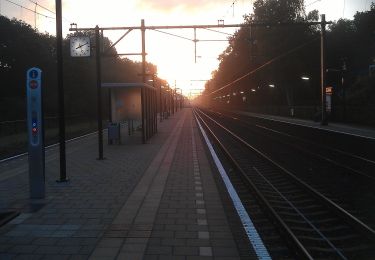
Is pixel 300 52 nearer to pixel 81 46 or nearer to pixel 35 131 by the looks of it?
pixel 81 46

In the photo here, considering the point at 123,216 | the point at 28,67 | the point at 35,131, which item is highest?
the point at 28,67

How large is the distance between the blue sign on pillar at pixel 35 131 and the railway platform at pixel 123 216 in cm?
30

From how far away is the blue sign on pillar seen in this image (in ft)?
29.6

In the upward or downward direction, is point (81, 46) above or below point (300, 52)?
below

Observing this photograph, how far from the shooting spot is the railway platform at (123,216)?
19.4 feet

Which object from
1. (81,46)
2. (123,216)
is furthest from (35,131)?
(81,46)

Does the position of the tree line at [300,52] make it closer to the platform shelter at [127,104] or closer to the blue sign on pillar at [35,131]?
the platform shelter at [127,104]

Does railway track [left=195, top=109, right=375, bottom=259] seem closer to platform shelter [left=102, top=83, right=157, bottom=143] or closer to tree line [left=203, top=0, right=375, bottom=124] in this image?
platform shelter [left=102, top=83, right=157, bottom=143]

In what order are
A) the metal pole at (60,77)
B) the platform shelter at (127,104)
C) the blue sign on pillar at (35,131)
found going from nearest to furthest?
the blue sign on pillar at (35,131) → the metal pole at (60,77) → the platform shelter at (127,104)

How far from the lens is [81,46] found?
657 inches

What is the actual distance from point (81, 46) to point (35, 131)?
8089mm

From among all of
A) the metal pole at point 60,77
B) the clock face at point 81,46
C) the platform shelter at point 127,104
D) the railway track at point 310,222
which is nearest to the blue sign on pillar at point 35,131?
the metal pole at point 60,77

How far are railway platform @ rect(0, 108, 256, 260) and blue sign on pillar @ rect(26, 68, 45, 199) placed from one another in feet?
0.98

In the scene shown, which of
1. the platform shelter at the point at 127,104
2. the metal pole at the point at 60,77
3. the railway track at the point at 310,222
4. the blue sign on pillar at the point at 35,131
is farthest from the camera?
the platform shelter at the point at 127,104
